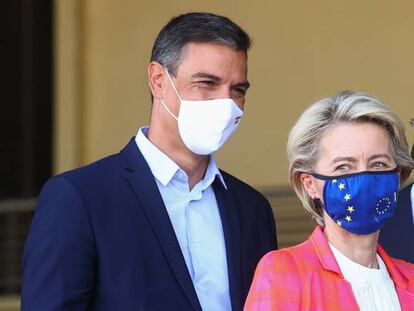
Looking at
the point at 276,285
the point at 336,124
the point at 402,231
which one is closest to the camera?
the point at 276,285

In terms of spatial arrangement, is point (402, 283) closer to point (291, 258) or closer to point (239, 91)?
point (291, 258)

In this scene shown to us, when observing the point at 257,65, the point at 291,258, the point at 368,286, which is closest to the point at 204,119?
the point at 291,258

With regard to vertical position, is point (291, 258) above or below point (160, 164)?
below

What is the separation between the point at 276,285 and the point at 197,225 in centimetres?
49

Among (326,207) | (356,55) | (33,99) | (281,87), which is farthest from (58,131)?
(326,207)

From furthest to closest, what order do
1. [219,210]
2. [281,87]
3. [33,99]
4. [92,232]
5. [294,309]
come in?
[33,99]
[281,87]
[219,210]
[92,232]
[294,309]

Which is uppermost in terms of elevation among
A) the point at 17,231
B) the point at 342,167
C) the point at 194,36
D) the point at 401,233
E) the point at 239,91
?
the point at 194,36

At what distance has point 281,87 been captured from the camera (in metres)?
6.05

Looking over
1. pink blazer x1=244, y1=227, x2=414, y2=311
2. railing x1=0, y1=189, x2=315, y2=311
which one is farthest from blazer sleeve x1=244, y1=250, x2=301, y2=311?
railing x1=0, y1=189, x2=315, y2=311

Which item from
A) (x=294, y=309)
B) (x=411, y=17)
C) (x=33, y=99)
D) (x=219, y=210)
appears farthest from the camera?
(x=33, y=99)

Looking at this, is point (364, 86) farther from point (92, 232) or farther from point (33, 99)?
point (92, 232)

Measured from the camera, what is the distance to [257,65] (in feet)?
19.9

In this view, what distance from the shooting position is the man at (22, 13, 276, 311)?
292cm

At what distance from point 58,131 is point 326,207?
3.81m
